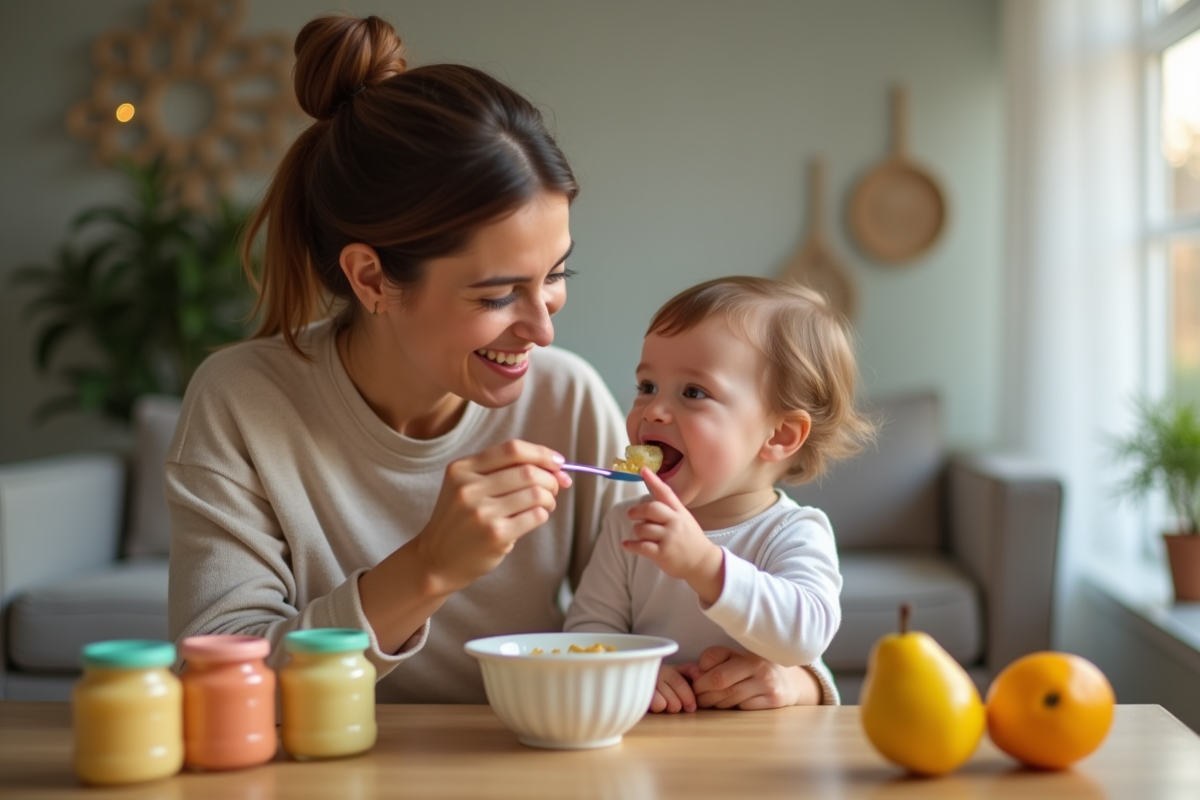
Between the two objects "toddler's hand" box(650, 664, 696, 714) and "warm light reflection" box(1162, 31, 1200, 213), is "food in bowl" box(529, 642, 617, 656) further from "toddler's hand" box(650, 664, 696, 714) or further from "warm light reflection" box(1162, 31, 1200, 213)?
"warm light reflection" box(1162, 31, 1200, 213)

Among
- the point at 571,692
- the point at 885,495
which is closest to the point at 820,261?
the point at 885,495

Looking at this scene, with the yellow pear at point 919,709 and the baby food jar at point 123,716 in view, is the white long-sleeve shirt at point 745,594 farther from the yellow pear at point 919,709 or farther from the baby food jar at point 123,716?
the baby food jar at point 123,716

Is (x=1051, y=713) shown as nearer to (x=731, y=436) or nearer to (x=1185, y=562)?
(x=731, y=436)

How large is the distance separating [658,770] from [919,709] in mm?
219

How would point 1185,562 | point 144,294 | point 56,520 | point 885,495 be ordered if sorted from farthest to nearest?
1. point 144,294
2. point 885,495
3. point 56,520
4. point 1185,562

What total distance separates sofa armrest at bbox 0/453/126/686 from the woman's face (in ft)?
6.94

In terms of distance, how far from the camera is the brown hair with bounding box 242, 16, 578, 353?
140 cm

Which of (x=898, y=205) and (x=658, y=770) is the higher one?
(x=898, y=205)

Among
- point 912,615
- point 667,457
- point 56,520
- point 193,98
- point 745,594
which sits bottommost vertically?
point 912,615

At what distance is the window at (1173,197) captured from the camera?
→ 3.37 meters

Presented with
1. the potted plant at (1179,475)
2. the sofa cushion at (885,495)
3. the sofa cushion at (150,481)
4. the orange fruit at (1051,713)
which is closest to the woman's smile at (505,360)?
the orange fruit at (1051,713)

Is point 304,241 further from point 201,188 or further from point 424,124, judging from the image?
point 201,188

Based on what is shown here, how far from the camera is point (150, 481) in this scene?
12.3ft

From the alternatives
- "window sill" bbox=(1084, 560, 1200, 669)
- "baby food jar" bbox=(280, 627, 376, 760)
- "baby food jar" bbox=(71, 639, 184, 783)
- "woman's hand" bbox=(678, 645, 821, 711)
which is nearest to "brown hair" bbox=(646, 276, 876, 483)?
"woman's hand" bbox=(678, 645, 821, 711)
